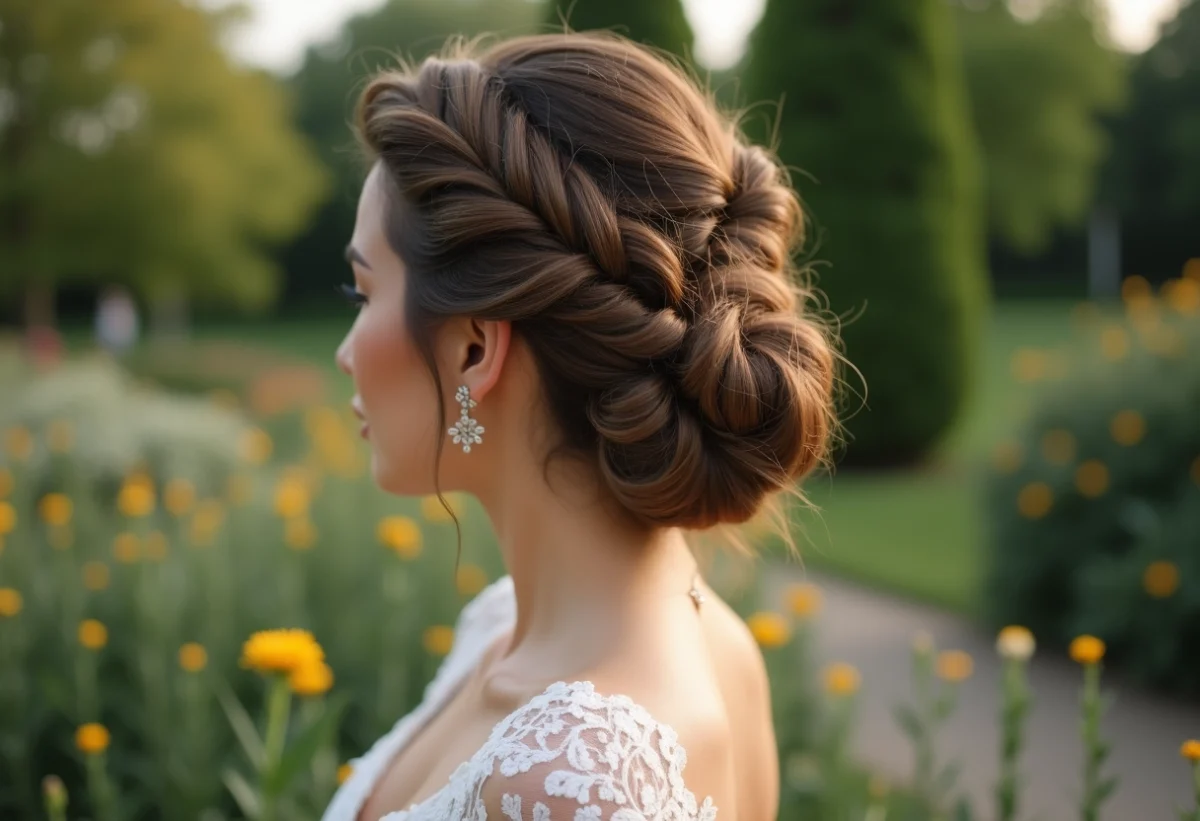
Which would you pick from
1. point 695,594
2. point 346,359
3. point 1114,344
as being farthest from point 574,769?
point 1114,344

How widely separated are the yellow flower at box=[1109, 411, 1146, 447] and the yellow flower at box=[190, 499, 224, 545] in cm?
390

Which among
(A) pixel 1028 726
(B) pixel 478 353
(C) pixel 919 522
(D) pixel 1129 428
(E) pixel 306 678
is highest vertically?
(B) pixel 478 353

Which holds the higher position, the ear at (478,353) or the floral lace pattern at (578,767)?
the ear at (478,353)

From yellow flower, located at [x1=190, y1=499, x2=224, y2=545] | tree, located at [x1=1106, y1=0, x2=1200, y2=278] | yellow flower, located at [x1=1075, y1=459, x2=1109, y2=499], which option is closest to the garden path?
yellow flower, located at [x1=1075, y1=459, x2=1109, y2=499]

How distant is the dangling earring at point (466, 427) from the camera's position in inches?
56.3

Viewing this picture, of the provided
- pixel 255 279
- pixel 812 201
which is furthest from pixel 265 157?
pixel 812 201

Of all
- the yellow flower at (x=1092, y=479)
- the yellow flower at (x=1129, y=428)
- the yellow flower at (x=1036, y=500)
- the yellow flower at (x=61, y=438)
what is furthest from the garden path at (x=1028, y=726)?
the yellow flower at (x=61, y=438)

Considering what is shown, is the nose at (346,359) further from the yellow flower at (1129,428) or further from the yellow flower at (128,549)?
the yellow flower at (1129,428)

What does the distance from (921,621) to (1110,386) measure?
1.64 m

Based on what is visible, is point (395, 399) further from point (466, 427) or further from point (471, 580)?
point (471, 580)

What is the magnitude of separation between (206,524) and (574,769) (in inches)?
123

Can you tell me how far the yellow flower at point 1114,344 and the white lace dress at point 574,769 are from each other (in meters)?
4.89

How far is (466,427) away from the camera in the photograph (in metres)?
1.46

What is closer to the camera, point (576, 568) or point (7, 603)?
point (576, 568)
